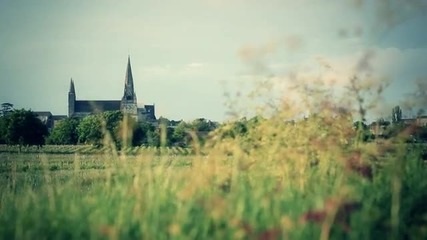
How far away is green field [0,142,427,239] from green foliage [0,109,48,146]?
60969 mm

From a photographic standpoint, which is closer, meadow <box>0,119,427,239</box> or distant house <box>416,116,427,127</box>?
meadow <box>0,119,427,239</box>

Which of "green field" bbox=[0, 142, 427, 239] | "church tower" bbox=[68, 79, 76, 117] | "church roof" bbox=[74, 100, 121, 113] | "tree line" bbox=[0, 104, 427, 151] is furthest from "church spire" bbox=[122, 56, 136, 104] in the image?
"green field" bbox=[0, 142, 427, 239]

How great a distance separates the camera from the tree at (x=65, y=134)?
94875 mm

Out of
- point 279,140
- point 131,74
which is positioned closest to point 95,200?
point 279,140

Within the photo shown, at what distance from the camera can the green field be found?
3672 mm

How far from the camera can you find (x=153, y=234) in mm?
3539

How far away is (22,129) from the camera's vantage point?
62375 millimetres

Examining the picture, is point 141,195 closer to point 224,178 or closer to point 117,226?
point 117,226

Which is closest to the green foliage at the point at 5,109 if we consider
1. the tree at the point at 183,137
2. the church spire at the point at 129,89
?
the tree at the point at 183,137

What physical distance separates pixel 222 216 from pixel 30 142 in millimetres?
63755

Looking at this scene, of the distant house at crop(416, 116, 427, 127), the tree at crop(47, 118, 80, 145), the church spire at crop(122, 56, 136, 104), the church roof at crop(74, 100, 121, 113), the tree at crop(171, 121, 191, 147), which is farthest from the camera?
the church spire at crop(122, 56, 136, 104)

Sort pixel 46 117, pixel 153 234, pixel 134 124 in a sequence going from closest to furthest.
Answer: pixel 153 234 < pixel 134 124 < pixel 46 117

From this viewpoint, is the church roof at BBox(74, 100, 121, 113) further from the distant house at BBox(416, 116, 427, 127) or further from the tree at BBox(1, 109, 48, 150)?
the distant house at BBox(416, 116, 427, 127)

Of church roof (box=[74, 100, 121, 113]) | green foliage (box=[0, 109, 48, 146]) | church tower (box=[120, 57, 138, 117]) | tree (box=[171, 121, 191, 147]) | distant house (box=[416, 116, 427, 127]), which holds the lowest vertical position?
tree (box=[171, 121, 191, 147])
